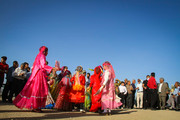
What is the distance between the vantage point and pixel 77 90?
769cm

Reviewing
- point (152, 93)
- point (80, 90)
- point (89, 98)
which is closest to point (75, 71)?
point (80, 90)

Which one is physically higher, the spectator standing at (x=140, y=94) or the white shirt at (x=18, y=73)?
A: the white shirt at (x=18, y=73)

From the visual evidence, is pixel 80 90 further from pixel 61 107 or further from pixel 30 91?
pixel 30 91

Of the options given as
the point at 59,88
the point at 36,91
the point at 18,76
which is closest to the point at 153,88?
the point at 59,88

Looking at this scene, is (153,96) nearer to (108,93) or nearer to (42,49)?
(108,93)

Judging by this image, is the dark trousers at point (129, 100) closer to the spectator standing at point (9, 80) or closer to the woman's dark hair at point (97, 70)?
the woman's dark hair at point (97, 70)

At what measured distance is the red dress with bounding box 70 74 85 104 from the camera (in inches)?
301

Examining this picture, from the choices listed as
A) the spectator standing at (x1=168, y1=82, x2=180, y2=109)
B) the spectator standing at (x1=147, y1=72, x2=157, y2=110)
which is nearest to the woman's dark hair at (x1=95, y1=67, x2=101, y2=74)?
the spectator standing at (x1=147, y1=72, x2=157, y2=110)

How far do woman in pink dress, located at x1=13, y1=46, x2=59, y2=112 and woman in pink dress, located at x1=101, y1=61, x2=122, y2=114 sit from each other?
235cm

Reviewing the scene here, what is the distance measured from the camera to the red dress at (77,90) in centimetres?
763

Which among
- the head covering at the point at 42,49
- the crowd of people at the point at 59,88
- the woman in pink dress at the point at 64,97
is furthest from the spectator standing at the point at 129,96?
the head covering at the point at 42,49

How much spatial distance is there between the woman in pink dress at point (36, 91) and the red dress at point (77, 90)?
1.83 meters

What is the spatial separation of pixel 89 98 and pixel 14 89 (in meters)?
4.11

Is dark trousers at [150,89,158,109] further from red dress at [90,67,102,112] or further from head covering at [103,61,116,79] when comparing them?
red dress at [90,67,102,112]
